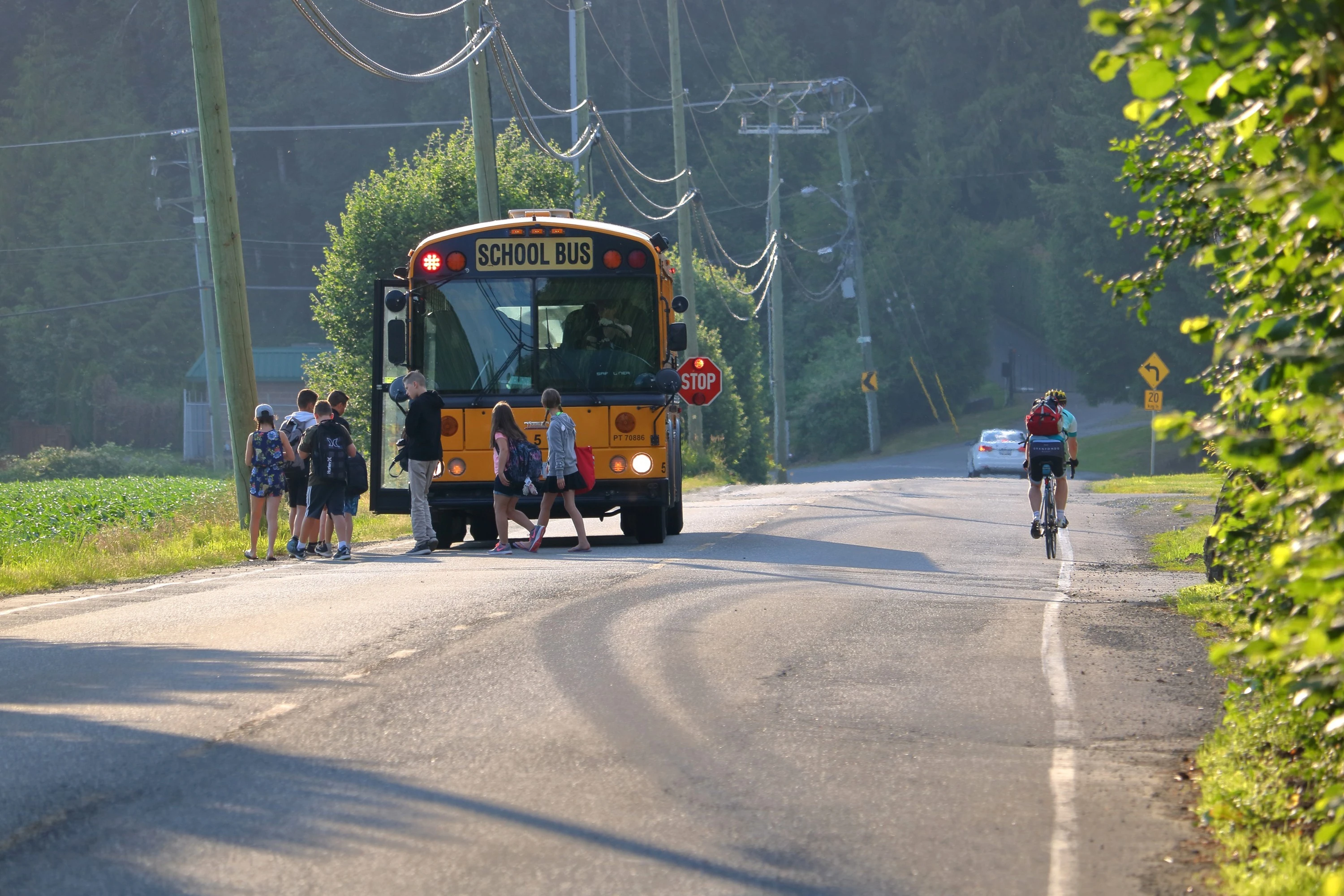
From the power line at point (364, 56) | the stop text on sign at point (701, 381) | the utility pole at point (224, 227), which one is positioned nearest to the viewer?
the utility pole at point (224, 227)

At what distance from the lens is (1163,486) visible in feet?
123

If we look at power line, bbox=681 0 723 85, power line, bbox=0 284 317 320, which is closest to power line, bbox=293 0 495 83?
power line, bbox=0 284 317 320

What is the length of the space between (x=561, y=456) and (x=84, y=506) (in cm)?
1791

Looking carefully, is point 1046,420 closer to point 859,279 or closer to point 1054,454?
point 1054,454

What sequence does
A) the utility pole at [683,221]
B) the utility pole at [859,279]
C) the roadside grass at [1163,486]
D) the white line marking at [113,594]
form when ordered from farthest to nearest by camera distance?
the utility pole at [859,279] < the utility pole at [683,221] < the roadside grass at [1163,486] < the white line marking at [113,594]

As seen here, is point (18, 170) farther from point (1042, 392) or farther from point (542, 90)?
point (1042, 392)

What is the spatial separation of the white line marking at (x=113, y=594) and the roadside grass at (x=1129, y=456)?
43517 mm

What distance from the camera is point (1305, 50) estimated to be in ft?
12.1

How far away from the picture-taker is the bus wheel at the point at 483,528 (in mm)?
19500

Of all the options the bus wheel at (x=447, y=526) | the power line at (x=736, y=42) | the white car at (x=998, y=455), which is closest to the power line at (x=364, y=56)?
the bus wheel at (x=447, y=526)

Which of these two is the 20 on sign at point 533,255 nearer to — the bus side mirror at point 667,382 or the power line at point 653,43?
the bus side mirror at point 667,382

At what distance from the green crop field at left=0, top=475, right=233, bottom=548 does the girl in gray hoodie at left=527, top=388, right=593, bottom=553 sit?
685 centimetres

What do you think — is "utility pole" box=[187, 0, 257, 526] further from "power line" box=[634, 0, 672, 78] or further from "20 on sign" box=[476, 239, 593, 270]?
"power line" box=[634, 0, 672, 78]

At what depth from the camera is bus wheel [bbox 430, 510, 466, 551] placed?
1895 centimetres
